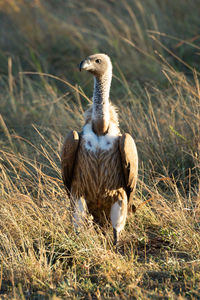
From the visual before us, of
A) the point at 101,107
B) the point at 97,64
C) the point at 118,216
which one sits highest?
the point at 97,64

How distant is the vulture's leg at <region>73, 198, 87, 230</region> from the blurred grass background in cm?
9

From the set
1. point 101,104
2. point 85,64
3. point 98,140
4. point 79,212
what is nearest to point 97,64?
point 85,64

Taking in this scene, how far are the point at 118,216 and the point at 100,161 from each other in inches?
18.1

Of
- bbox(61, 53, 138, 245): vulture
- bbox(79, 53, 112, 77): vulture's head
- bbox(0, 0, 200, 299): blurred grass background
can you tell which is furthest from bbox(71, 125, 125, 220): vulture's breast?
bbox(79, 53, 112, 77): vulture's head

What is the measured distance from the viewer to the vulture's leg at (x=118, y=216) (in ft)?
12.6

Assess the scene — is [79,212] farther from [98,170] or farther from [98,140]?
[98,140]

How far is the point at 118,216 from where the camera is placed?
384 cm

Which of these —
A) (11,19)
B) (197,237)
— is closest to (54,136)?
(197,237)

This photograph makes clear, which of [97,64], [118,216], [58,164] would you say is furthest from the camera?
[58,164]

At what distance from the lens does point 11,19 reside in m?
9.84

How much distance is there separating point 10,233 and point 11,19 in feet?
22.6

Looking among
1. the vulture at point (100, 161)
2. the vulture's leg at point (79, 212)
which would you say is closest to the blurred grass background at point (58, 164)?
the vulture's leg at point (79, 212)

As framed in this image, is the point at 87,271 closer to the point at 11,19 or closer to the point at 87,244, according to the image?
the point at 87,244

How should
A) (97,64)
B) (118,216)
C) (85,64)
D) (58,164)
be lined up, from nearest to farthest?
(85,64) < (97,64) < (118,216) < (58,164)
